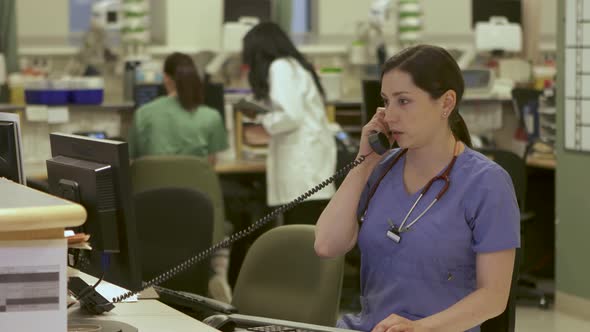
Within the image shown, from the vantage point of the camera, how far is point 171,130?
5.88 m

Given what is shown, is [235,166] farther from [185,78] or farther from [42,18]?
[42,18]

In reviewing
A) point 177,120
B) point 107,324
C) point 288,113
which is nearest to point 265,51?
point 288,113

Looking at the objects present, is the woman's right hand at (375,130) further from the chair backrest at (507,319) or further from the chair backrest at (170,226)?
the chair backrest at (170,226)

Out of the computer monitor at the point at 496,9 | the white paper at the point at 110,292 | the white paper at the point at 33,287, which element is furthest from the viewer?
the computer monitor at the point at 496,9

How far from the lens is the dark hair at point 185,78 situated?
231 inches

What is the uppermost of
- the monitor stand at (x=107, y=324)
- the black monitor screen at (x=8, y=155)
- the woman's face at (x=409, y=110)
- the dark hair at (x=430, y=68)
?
the dark hair at (x=430, y=68)

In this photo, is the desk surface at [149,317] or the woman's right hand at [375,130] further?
the woman's right hand at [375,130]

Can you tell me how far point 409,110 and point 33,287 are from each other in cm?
100

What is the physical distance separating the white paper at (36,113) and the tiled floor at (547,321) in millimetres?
2767

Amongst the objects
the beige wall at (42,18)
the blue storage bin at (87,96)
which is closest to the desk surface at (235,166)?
the blue storage bin at (87,96)

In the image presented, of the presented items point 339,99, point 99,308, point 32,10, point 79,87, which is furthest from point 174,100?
point 99,308

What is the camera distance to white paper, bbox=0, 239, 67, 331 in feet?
6.41

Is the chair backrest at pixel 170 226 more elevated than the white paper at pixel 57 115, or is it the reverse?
the white paper at pixel 57 115

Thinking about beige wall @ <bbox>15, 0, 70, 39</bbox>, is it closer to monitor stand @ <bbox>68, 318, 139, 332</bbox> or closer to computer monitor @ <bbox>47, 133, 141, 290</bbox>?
monitor stand @ <bbox>68, 318, 139, 332</bbox>
